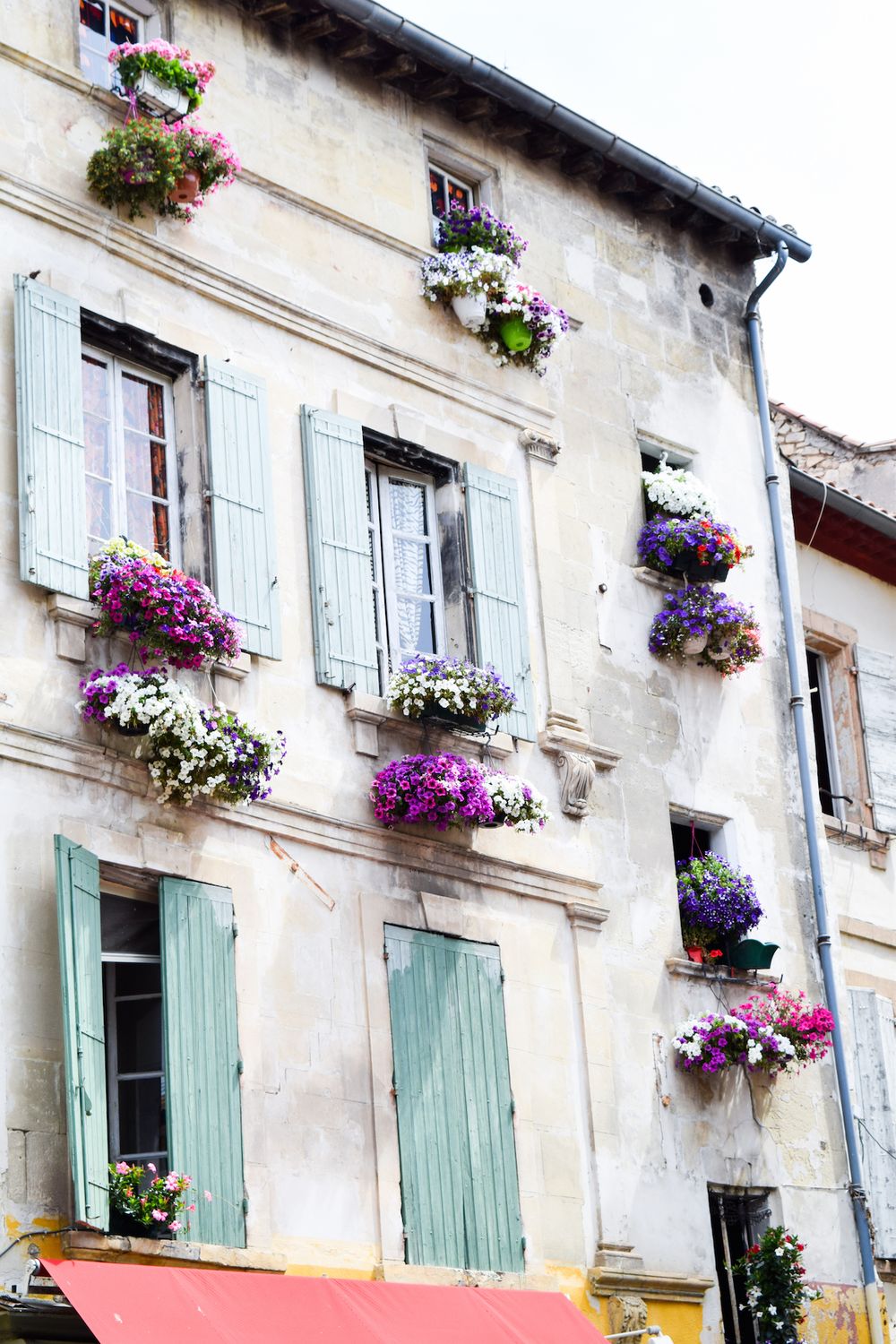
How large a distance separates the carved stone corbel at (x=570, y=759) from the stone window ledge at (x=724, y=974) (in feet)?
3.90

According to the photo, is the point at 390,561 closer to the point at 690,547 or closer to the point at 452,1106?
→ the point at 690,547

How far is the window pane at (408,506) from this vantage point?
14.2 metres

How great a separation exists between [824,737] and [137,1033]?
7.66m

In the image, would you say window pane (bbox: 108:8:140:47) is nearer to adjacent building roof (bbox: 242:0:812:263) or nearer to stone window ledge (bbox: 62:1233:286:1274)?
adjacent building roof (bbox: 242:0:812:263)

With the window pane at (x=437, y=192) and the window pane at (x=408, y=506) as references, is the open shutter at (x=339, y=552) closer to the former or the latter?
the window pane at (x=408, y=506)

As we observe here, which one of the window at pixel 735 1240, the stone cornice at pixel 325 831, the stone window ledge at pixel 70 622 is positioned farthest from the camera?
the window at pixel 735 1240

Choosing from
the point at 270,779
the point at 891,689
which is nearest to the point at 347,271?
the point at 270,779

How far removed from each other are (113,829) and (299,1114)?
70.3 inches

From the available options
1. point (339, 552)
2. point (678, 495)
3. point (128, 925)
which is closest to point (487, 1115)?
point (128, 925)

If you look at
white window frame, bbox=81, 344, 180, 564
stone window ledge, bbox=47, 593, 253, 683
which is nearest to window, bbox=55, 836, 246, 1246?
stone window ledge, bbox=47, 593, 253, 683

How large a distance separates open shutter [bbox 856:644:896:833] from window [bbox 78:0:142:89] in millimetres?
7683

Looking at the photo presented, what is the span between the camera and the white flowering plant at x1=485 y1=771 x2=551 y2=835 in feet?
42.9

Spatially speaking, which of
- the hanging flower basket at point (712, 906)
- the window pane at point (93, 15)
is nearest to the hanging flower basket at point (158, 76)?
the window pane at point (93, 15)

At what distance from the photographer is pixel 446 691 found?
13.0m
